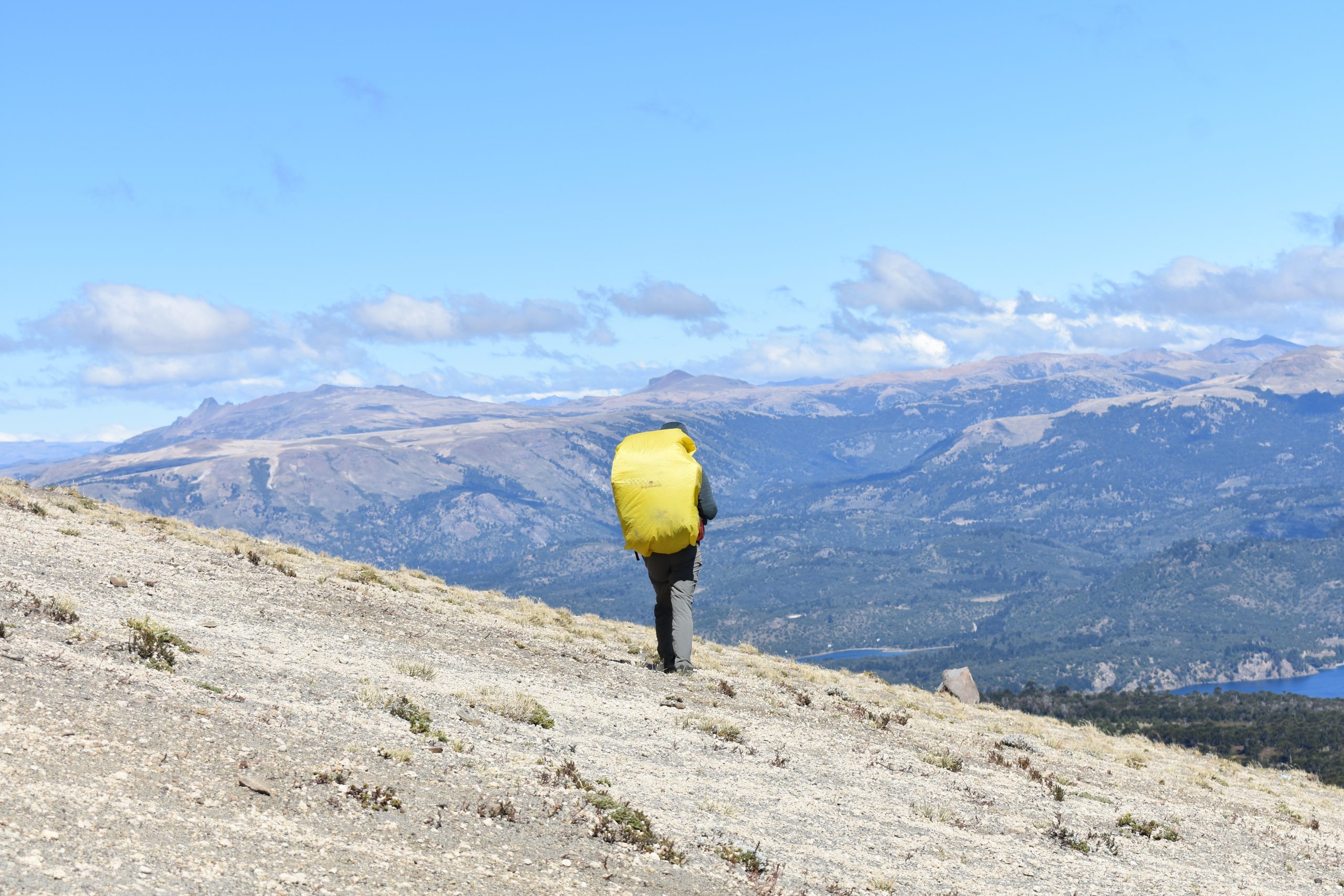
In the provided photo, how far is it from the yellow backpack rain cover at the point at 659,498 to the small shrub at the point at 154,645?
706 centimetres

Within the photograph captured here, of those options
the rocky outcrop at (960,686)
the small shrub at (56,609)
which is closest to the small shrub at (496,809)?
the small shrub at (56,609)

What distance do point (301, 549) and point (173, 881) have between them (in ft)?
72.6

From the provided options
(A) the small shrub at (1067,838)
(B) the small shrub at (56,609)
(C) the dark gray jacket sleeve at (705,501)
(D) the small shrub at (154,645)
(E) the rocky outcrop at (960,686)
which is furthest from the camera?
(E) the rocky outcrop at (960,686)

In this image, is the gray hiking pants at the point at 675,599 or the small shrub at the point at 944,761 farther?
the gray hiking pants at the point at 675,599

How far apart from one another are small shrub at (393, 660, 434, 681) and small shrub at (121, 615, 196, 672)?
10.0ft

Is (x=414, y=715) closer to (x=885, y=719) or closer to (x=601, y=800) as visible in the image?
(x=601, y=800)

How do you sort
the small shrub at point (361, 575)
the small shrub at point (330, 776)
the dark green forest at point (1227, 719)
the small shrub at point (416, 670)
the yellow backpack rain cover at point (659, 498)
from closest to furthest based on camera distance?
1. the small shrub at point (330, 776)
2. the small shrub at point (416, 670)
3. the yellow backpack rain cover at point (659, 498)
4. the small shrub at point (361, 575)
5. the dark green forest at point (1227, 719)

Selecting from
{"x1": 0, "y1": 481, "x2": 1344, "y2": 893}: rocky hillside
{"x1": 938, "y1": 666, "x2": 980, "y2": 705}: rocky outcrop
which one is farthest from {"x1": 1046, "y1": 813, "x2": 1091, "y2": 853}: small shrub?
{"x1": 938, "y1": 666, "x2": 980, "y2": 705}: rocky outcrop

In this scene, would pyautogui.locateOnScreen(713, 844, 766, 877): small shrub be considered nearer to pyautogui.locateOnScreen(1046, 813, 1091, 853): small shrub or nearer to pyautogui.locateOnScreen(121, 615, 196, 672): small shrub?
pyautogui.locateOnScreen(1046, 813, 1091, 853): small shrub

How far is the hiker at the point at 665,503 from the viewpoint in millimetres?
17547

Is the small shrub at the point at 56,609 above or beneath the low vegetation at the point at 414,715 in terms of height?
above

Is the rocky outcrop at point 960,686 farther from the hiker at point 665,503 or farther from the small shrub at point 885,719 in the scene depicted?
the hiker at point 665,503

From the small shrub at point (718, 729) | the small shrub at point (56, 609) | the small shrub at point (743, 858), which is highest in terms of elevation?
the small shrub at point (56, 609)

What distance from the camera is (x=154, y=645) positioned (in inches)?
536
